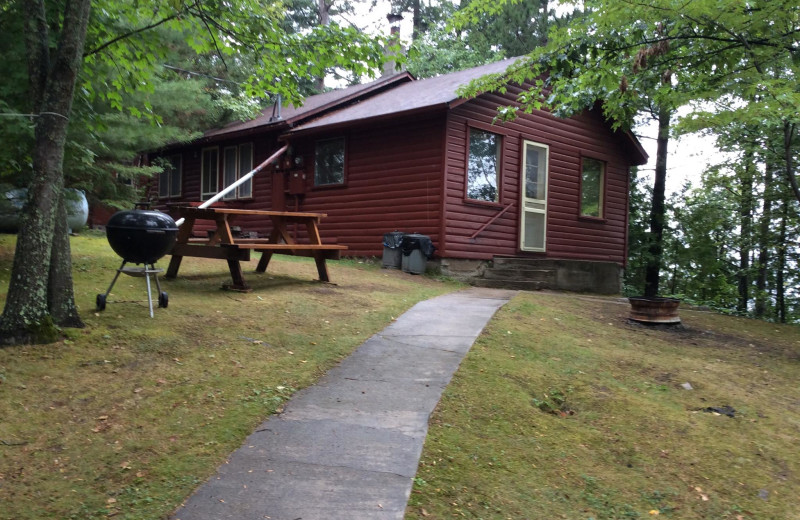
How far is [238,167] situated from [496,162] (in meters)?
7.72

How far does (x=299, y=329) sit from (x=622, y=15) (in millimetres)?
5415

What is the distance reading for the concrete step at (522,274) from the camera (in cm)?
1273

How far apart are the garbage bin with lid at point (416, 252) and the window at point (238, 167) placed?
619cm

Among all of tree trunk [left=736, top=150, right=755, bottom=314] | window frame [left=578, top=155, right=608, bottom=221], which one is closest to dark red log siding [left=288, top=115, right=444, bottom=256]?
window frame [left=578, top=155, right=608, bottom=221]

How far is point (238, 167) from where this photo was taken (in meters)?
17.0

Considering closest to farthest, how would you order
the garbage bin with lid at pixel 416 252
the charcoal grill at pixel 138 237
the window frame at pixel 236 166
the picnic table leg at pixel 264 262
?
the charcoal grill at pixel 138 237 < the picnic table leg at pixel 264 262 < the garbage bin with lid at pixel 416 252 < the window frame at pixel 236 166

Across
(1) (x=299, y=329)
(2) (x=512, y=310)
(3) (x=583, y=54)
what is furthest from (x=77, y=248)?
(3) (x=583, y=54)

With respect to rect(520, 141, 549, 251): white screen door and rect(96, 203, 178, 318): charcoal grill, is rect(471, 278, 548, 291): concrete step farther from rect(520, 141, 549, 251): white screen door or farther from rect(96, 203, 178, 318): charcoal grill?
rect(96, 203, 178, 318): charcoal grill

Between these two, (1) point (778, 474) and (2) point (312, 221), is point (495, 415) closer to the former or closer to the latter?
(1) point (778, 474)

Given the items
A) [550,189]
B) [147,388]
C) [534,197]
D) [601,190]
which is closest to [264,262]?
[147,388]

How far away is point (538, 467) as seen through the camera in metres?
3.47

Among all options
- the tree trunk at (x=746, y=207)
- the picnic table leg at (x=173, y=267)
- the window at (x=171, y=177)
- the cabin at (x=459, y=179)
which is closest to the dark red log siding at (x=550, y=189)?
the cabin at (x=459, y=179)

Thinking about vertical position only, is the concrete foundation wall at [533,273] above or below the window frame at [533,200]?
below

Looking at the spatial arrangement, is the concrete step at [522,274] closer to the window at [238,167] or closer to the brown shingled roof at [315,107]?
the brown shingled roof at [315,107]
